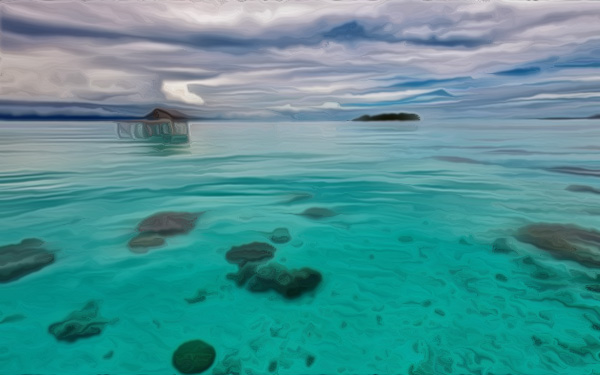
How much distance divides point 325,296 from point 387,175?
583 inches

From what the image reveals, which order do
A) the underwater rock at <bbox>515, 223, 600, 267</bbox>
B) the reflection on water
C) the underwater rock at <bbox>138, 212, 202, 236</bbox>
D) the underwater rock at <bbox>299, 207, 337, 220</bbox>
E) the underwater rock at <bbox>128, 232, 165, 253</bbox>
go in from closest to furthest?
1. the underwater rock at <bbox>515, 223, 600, 267</bbox>
2. the underwater rock at <bbox>128, 232, 165, 253</bbox>
3. the underwater rock at <bbox>138, 212, 202, 236</bbox>
4. the underwater rock at <bbox>299, 207, 337, 220</bbox>
5. the reflection on water

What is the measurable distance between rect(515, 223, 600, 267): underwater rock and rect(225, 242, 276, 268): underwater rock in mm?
7071

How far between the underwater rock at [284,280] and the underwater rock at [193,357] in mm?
1729

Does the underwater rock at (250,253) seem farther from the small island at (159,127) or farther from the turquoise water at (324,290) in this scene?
A: the small island at (159,127)

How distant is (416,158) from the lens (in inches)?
1103

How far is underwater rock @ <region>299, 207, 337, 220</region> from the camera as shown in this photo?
11.9 m

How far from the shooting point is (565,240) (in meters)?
8.73

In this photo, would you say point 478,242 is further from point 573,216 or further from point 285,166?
point 285,166

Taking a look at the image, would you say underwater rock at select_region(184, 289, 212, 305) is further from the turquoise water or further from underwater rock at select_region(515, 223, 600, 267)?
underwater rock at select_region(515, 223, 600, 267)

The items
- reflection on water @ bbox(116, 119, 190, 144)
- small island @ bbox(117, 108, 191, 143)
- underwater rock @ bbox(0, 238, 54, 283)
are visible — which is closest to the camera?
underwater rock @ bbox(0, 238, 54, 283)

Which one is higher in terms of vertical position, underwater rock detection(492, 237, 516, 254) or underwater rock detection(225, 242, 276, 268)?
underwater rock detection(492, 237, 516, 254)

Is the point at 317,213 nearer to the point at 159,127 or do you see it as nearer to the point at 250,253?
the point at 250,253

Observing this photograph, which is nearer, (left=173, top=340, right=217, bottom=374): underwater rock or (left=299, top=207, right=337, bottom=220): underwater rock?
(left=173, top=340, right=217, bottom=374): underwater rock

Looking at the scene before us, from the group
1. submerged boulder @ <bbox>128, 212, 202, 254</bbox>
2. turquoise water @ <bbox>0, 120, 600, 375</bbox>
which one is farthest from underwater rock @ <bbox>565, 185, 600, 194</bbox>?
submerged boulder @ <bbox>128, 212, 202, 254</bbox>
